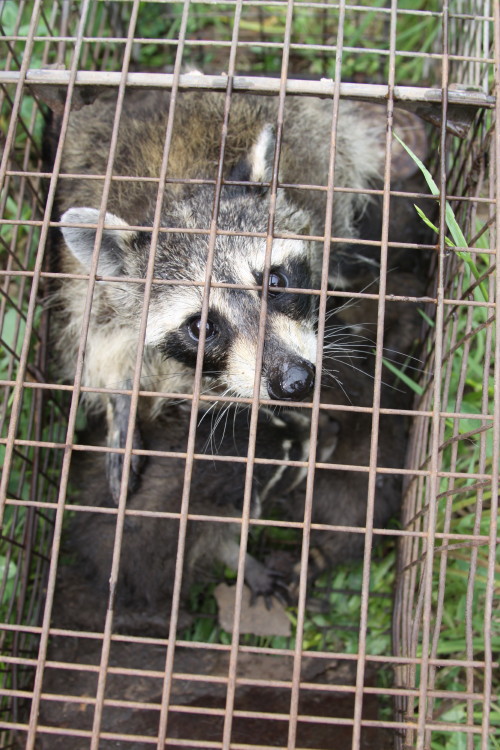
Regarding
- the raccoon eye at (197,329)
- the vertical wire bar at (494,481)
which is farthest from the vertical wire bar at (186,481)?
the vertical wire bar at (494,481)

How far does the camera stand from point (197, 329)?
2465mm

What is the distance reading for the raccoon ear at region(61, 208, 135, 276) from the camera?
229 centimetres

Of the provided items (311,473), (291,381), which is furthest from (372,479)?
(291,381)

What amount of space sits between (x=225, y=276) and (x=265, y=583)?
5.11ft

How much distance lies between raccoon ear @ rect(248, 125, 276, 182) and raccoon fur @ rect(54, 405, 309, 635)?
969 millimetres

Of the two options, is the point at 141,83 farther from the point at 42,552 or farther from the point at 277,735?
the point at 277,735

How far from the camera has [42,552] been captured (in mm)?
3072

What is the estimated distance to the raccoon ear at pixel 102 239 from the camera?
2285 millimetres

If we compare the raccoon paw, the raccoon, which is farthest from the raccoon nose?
the raccoon paw

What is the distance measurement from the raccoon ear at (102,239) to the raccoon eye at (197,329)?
0.37 metres

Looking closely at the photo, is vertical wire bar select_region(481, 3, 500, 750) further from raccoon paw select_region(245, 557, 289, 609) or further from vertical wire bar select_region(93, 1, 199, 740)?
raccoon paw select_region(245, 557, 289, 609)

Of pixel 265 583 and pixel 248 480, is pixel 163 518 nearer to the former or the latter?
pixel 265 583

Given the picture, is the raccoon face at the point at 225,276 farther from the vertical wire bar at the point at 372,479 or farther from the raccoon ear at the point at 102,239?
the vertical wire bar at the point at 372,479

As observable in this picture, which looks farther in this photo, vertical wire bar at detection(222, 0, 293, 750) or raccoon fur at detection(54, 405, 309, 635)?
raccoon fur at detection(54, 405, 309, 635)
